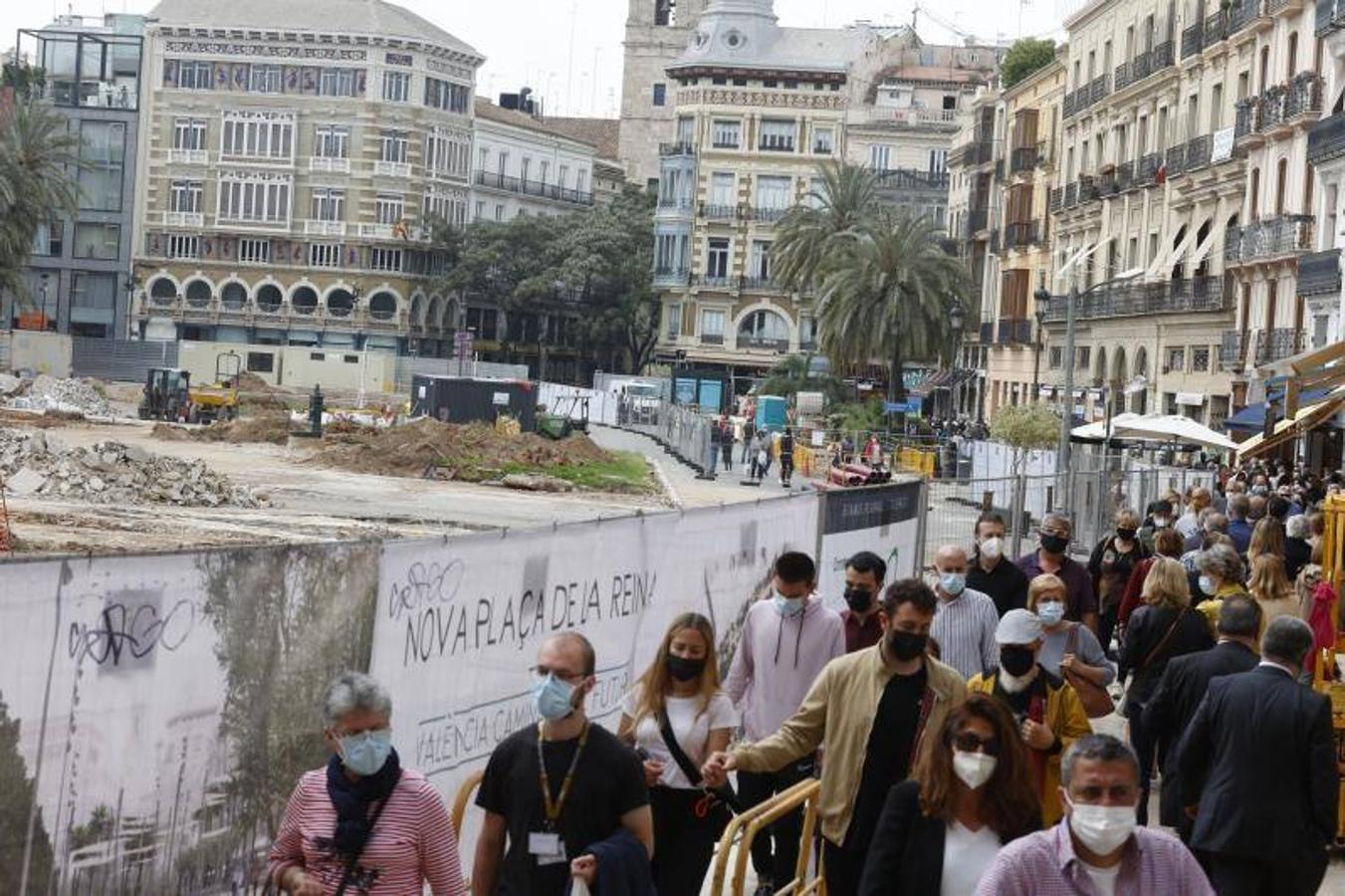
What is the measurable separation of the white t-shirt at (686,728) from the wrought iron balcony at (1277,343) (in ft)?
142

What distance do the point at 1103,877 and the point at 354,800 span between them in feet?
6.75

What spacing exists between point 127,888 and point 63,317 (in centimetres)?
11785

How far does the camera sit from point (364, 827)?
6887 millimetres

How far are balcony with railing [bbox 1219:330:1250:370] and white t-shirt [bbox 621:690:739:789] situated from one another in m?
47.8

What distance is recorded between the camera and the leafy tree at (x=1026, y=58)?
89312 mm

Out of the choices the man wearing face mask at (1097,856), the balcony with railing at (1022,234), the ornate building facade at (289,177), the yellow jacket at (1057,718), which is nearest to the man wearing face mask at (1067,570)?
the yellow jacket at (1057,718)

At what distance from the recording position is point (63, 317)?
123m

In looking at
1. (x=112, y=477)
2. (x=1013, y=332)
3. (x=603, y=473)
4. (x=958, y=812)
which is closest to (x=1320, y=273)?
(x=603, y=473)

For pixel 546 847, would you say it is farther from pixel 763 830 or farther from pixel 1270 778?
pixel 763 830

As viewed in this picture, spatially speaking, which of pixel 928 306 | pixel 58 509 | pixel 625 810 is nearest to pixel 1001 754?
pixel 625 810

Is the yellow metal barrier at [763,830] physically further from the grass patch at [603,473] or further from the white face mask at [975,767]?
the grass patch at [603,473]

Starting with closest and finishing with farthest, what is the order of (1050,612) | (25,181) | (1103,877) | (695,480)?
(1103,877) < (1050,612) < (695,480) < (25,181)

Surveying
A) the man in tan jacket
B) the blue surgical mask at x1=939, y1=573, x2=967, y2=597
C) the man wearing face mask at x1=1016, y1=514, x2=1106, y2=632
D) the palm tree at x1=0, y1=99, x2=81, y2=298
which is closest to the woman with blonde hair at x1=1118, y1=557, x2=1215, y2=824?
the man wearing face mask at x1=1016, y1=514, x2=1106, y2=632

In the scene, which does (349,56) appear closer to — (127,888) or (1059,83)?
(1059,83)
